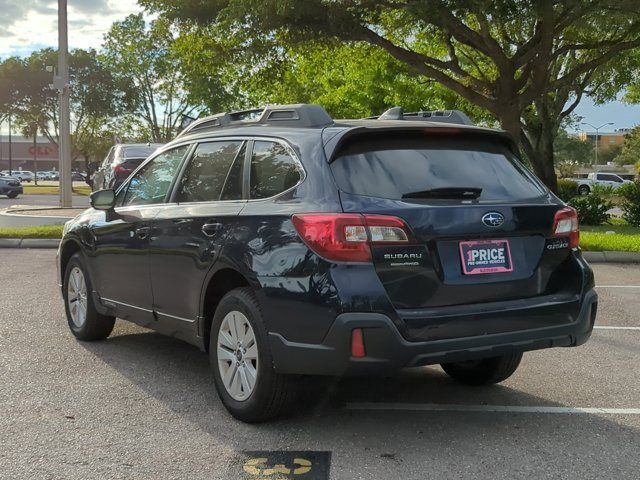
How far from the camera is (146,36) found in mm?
47625

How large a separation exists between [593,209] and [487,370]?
51.3 ft

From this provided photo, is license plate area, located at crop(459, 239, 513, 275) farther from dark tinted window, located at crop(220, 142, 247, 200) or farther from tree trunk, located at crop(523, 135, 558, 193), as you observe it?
tree trunk, located at crop(523, 135, 558, 193)

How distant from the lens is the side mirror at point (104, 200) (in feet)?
19.5

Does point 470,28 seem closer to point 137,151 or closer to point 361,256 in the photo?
point 137,151

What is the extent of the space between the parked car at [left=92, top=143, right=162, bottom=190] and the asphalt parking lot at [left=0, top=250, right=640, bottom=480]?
10505mm

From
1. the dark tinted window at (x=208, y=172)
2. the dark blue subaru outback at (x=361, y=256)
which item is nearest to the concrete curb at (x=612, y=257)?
the dark blue subaru outback at (x=361, y=256)

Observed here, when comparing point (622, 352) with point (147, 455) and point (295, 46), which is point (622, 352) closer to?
point (147, 455)

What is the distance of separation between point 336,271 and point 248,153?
1.27 meters

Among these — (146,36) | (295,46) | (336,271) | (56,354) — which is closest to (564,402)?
(336,271)

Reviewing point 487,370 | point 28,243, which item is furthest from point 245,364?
point 28,243

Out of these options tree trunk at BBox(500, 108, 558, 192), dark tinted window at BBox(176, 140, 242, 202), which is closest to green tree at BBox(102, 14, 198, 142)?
tree trunk at BBox(500, 108, 558, 192)

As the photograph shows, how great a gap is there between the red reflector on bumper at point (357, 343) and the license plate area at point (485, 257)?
680 millimetres

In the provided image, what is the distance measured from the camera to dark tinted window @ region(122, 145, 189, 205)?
17.8 feet

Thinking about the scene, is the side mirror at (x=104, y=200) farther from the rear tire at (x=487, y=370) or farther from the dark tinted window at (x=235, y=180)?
the rear tire at (x=487, y=370)
